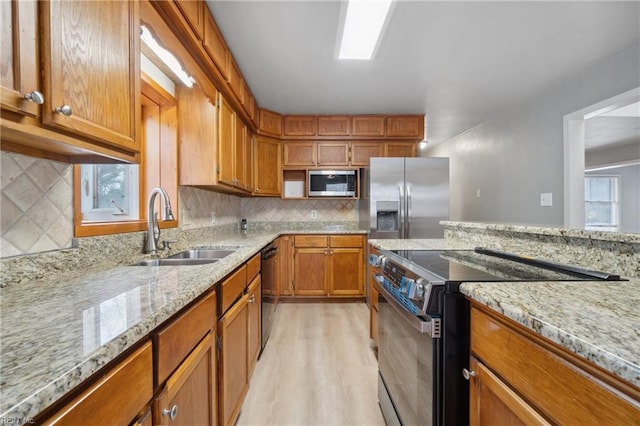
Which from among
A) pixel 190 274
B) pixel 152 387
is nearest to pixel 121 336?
pixel 152 387

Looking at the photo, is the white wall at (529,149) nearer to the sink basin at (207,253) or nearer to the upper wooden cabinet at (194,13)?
the sink basin at (207,253)

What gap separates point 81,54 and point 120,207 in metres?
1.14

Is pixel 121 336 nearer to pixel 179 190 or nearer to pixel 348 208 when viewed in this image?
pixel 179 190

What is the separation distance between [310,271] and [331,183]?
1171 mm

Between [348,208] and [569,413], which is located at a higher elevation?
[348,208]

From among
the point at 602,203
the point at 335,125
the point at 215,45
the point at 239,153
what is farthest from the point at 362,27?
the point at 602,203

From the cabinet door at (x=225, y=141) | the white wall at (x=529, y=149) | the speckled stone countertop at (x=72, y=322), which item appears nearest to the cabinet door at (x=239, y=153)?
the cabinet door at (x=225, y=141)

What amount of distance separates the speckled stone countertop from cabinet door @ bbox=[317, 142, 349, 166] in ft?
9.20

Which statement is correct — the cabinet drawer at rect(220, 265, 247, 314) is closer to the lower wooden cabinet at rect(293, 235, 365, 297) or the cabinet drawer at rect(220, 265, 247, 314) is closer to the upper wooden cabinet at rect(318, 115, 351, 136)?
the lower wooden cabinet at rect(293, 235, 365, 297)

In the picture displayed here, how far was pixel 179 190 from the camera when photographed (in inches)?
84.8

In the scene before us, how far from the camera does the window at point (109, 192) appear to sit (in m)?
1.44

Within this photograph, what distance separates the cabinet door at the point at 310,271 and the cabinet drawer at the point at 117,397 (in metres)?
2.76

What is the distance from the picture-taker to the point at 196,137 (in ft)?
7.06

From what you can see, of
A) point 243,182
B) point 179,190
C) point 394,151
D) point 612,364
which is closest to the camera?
point 612,364
